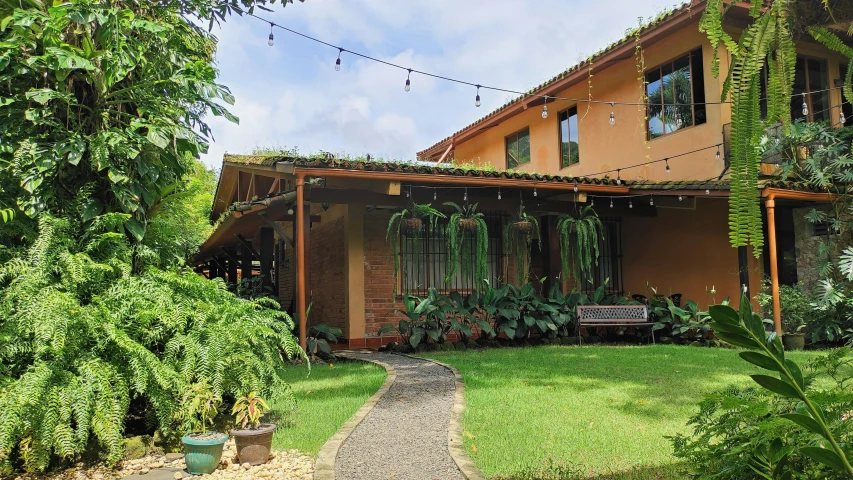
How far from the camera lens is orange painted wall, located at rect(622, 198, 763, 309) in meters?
10.3

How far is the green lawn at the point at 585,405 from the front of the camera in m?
3.44

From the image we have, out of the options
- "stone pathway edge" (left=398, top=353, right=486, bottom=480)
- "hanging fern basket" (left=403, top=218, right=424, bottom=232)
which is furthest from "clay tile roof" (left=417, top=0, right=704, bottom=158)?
"stone pathway edge" (left=398, top=353, right=486, bottom=480)

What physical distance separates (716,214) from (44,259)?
10.1 meters

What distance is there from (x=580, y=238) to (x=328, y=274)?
458 centimetres

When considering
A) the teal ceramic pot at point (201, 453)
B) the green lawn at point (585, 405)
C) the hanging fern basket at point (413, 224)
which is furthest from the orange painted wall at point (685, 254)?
the teal ceramic pot at point (201, 453)

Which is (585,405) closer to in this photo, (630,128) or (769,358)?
(769,358)

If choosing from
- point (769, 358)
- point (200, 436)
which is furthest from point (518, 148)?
point (769, 358)

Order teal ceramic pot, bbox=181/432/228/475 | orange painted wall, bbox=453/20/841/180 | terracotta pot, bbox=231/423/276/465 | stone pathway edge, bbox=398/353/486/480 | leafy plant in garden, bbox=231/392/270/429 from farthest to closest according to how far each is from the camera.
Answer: orange painted wall, bbox=453/20/841/180
leafy plant in garden, bbox=231/392/270/429
terracotta pot, bbox=231/423/276/465
teal ceramic pot, bbox=181/432/228/475
stone pathway edge, bbox=398/353/486/480

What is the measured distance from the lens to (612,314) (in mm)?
9461

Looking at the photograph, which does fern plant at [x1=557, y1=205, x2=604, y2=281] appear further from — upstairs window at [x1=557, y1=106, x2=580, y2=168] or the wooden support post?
the wooden support post

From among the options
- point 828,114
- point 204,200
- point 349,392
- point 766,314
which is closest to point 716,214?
point 766,314

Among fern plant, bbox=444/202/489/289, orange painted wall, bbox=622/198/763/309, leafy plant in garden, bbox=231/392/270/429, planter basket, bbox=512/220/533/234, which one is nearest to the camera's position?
leafy plant in garden, bbox=231/392/270/429

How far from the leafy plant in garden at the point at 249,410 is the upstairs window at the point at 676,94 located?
27.6ft

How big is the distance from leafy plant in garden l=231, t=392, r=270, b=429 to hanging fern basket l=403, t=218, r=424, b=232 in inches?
187
